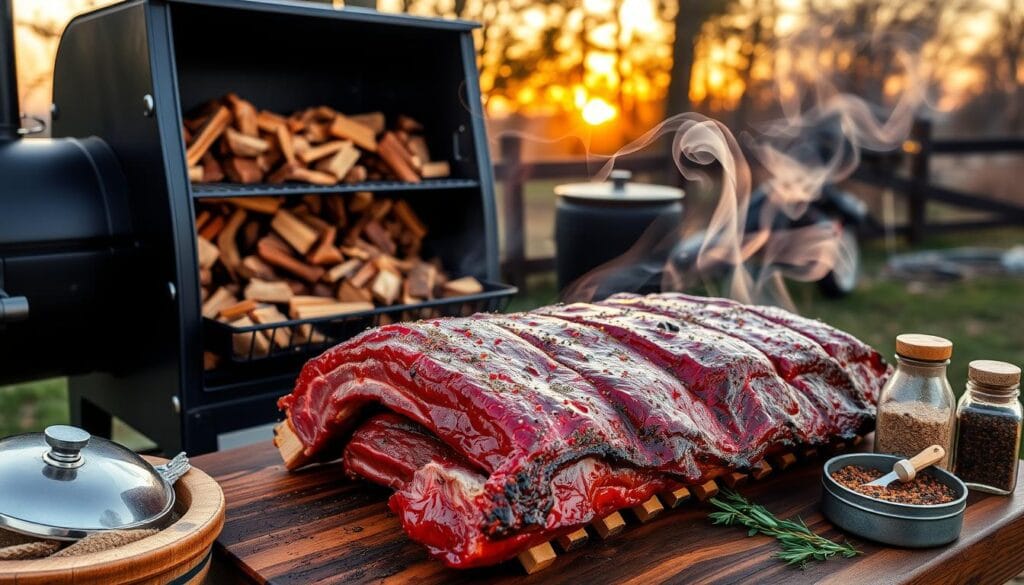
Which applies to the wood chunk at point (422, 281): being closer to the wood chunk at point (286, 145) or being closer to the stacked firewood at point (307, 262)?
the stacked firewood at point (307, 262)

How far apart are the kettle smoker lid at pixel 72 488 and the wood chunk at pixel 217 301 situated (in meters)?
1.76

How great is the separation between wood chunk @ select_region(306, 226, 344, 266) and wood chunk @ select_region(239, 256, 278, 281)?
20 centimetres

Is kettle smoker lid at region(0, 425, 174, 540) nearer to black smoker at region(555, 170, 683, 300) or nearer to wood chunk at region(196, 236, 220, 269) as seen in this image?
wood chunk at region(196, 236, 220, 269)

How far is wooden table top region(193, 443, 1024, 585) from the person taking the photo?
1.76 metres

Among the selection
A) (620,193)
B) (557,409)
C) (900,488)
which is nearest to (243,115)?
(620,193)

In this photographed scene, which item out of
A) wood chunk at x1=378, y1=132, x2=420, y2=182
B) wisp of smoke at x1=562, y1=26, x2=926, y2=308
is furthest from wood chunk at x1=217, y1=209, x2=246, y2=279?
wisp of smoke at x1=562, y1=26, x2=926, y2=308

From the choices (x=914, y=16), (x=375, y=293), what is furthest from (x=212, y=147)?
(x=914, y=16)

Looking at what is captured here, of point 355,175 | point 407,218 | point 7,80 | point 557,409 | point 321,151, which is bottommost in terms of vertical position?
point 557,409

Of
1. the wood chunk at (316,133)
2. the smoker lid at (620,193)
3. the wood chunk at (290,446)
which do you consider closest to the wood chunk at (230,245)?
the wood chunk at (316,133)

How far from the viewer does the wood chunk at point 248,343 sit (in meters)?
3.27

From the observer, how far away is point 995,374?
206 centimetres

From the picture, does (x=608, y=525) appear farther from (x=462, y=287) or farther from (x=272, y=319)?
(x=462, y=287)

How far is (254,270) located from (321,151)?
61 centimetres

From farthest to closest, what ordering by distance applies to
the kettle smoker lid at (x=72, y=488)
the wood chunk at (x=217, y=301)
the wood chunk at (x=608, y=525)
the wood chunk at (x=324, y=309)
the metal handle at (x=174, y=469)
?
the wood chunk at (x=324, y=309) < the wood chunk at (x=217, y=301) < the wood chunk at (x=608, y=525) < the metal handle at (x=174, y=469) < the kettle smoker lid at (x=72, y=488)
